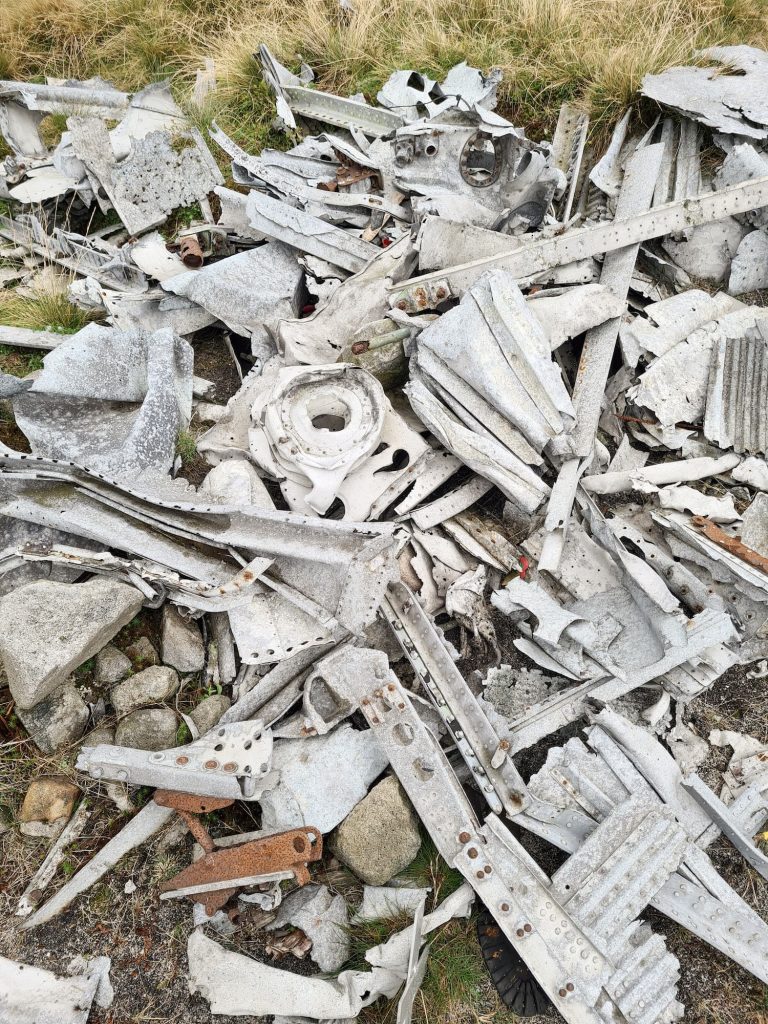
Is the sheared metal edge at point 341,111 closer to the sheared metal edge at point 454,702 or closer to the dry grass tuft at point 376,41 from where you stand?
the dry grass tuft at point 376,41

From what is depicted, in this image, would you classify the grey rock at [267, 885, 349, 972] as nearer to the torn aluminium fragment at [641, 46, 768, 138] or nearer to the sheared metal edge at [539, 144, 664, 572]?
the sheared metal edge at [539, 144, 664, 572]

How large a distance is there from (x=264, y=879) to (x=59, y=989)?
86 centimetres

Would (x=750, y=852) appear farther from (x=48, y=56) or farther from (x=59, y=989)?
(x=48, y=56)

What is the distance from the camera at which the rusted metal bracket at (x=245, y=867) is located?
2756 millimetres

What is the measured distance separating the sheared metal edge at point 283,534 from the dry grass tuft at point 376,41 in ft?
11.2

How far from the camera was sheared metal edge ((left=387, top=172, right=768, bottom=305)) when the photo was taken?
13.3 ft

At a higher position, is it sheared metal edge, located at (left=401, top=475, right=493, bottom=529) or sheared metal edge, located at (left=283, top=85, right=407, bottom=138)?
sheared metal edge, located at (left=283, top=85, right=407, bottom=138)

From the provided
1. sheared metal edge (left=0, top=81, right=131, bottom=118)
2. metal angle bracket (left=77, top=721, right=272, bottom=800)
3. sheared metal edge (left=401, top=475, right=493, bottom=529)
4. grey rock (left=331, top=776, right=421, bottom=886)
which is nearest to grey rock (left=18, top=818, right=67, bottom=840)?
metal angle bracket (left=77, top=721, right=272, bottom=800)

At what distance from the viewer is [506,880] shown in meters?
2.75

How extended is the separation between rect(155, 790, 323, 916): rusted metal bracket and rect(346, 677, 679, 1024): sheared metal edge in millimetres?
486

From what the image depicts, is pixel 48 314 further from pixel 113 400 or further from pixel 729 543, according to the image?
pixel 729 543

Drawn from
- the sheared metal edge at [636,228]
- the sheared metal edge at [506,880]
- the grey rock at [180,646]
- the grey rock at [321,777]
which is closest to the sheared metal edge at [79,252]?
the sheared metal edge at [636,228]

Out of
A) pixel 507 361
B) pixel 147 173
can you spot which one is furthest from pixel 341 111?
pixel 507 361

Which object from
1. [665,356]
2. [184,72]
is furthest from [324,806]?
[184,72]
